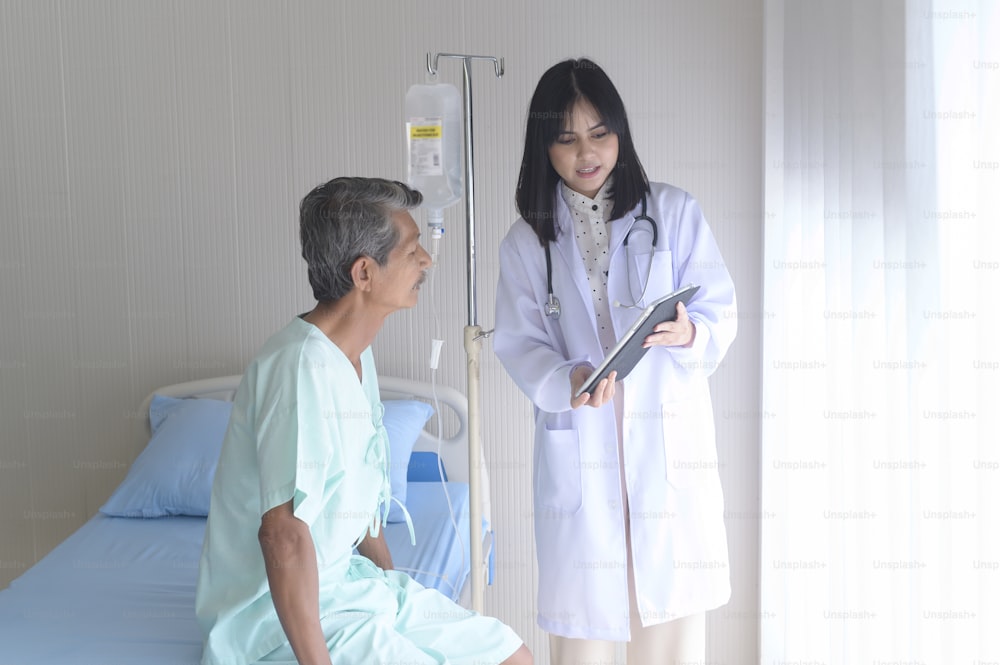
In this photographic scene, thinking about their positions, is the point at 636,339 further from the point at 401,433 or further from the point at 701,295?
the point at 401,433

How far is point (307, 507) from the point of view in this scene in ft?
5.14

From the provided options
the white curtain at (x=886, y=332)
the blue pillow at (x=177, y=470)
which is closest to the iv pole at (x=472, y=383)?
the white curtain at (x=886, y=332)

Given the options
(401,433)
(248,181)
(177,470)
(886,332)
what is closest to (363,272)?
(886,332)

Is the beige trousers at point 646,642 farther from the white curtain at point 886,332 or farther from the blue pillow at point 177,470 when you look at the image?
the blue pillow at point 177,470

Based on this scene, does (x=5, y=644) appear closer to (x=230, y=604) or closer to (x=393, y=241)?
(x=230, y=604)

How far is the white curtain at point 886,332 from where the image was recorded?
4.77 feet

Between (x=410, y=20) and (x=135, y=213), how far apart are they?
1.12m

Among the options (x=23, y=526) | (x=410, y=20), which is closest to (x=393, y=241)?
(x=410, y=20)

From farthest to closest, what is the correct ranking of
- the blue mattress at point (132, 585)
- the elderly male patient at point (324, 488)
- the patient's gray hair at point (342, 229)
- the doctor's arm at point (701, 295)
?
the doctor's arm at point (701, 295), the blue mattress at point (132, 585), the patient's gray hair at point (342, 229), the elderly male patient at point (324, 488)

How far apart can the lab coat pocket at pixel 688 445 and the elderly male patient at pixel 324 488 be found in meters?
Answer: 0.48


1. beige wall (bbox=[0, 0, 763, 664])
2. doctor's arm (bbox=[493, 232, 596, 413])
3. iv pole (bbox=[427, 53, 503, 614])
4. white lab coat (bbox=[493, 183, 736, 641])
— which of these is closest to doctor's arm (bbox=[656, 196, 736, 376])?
white lab coat (bbox=[493, 183, 736, 641])

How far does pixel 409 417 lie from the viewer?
297cm

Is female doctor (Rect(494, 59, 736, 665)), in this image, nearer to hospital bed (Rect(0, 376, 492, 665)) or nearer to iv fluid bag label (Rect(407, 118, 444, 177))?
iv fluid bag label (Rect(407, 118, 444, 177))

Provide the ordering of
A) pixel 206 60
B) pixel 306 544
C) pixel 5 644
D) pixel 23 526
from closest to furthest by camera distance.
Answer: pixel 306 544 → pixel 5 644 → pixel 206 60 → pixel 23 526
